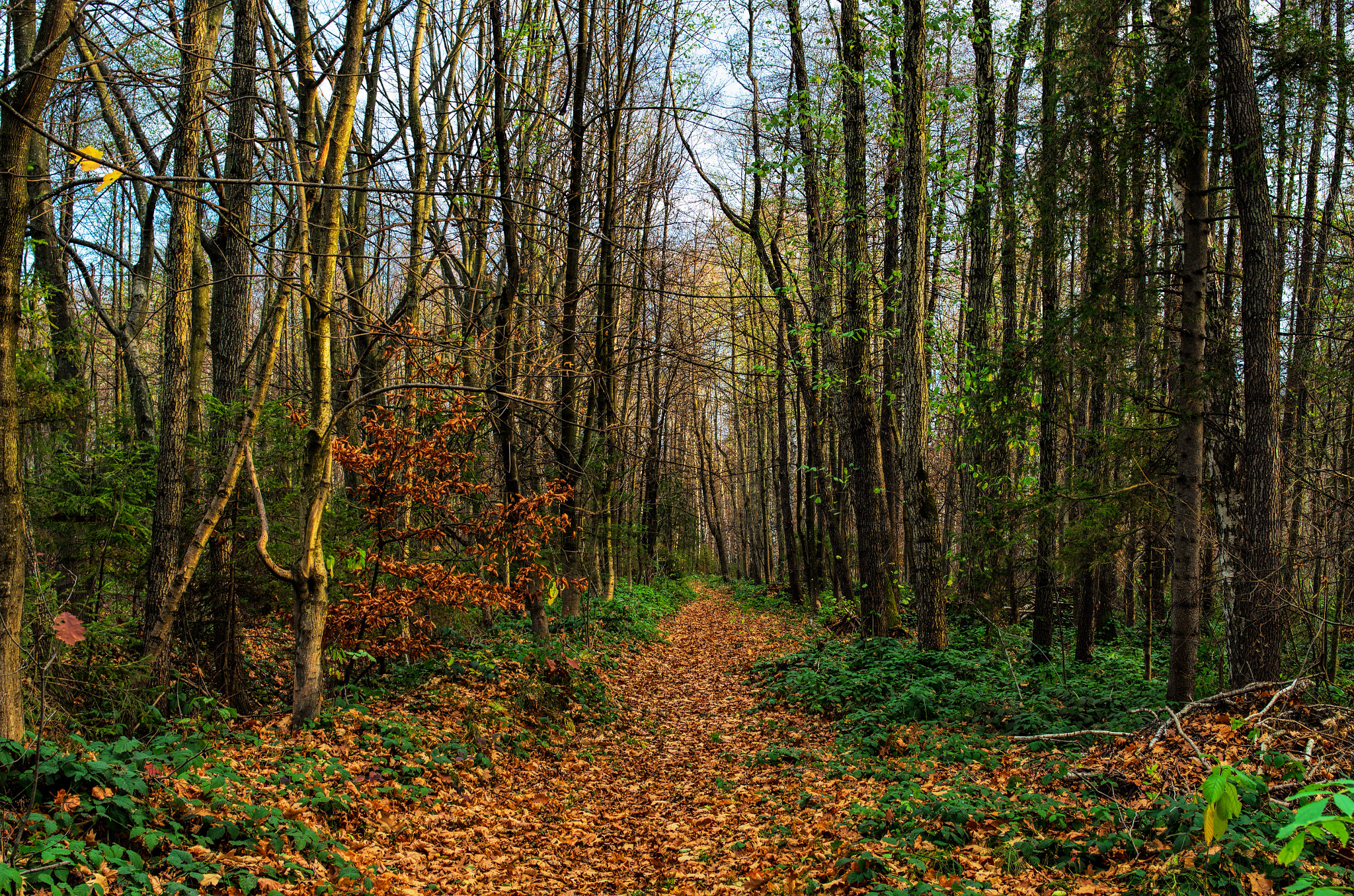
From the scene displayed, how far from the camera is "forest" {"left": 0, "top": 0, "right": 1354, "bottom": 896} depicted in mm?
4105

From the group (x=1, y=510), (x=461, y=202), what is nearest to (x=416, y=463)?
(x=1, y=510)

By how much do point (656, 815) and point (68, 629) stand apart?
166 inches

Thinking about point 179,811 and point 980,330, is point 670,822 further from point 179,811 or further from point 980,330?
point 980,330

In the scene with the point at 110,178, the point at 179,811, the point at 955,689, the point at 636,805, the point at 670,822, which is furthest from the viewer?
the point at 955,689

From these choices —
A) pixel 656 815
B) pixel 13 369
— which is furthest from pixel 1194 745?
pixel 13 369

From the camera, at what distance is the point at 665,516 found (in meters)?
29.9

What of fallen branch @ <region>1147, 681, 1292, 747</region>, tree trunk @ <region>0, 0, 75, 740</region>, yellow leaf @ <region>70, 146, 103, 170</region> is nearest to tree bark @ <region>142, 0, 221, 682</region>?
tree trunk @ <region>0, 0, 75, 740</region>

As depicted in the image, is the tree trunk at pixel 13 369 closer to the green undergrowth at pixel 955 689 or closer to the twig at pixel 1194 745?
the green undergrowth at pixel 955 689

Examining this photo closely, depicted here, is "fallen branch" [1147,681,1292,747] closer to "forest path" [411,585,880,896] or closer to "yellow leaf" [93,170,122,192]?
"forest path" [411,585,880,896]

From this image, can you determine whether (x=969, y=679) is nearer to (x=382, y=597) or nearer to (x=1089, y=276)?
(x=1089, y=276)

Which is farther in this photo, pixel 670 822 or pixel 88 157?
pixel 670 822

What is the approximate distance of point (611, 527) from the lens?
37.6 ft

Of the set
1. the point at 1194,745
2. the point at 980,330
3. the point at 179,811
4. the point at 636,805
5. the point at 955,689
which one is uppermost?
the point at 980,330

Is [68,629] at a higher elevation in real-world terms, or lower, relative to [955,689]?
higher
